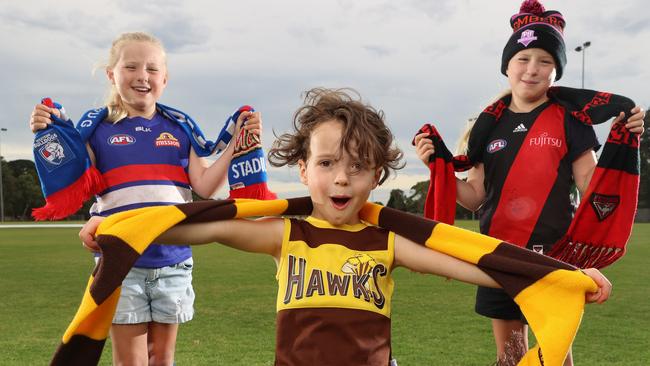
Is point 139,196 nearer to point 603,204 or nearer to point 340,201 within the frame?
point 340,201

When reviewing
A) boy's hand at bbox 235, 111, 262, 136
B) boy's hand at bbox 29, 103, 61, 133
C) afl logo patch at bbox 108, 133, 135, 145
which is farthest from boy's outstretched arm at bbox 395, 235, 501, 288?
boy's hand at bbox 29, 103, 61, 133

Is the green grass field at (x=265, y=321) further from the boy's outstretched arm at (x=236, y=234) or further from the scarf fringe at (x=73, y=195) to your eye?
the boy's outstretched arm at (x=236, y=234)

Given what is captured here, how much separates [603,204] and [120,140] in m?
2.37

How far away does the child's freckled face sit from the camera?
Answer: 81.2 inches

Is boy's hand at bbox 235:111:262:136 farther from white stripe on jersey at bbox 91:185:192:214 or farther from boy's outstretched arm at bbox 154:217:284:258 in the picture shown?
boy's outstretched arm at bbox 154:217:284:258

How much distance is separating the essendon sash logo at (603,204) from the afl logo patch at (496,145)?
1.57ft

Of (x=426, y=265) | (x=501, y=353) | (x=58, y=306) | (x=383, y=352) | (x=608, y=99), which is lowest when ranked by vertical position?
(x=58, y=306)

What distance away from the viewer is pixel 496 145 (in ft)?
10.0

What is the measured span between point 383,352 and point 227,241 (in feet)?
2.18

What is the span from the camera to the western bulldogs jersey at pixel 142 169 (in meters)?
2.99

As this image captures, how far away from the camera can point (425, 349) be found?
15.8 ft

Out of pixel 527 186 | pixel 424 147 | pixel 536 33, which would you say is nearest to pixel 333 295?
pixel 424 147

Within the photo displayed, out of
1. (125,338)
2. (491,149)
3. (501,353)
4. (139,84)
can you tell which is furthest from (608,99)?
(125,338)

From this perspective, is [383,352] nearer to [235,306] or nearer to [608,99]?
[608,99]
